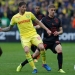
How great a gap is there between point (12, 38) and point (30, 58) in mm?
16443

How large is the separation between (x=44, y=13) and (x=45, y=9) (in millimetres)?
337

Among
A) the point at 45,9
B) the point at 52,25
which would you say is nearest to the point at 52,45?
the point at 52,25

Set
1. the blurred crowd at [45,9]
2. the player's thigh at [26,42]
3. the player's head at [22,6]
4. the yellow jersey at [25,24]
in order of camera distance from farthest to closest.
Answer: the blurred crowd at [45,9], the yellow jersey at [25,24], the player's thigh at [26,42], the player's head at [22,6]

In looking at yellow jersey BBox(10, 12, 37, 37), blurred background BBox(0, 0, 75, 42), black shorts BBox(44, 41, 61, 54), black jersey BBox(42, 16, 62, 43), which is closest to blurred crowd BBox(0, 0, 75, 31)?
blurred background BBox(0, 0, 75, 42)

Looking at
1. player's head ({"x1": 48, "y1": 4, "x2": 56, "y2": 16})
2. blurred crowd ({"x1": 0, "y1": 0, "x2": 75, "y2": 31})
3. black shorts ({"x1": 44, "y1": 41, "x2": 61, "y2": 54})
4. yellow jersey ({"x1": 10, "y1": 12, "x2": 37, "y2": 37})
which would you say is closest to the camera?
yellow jersey ({"x1": 10, "y1": 12, "x2": 37, "y2": 37})

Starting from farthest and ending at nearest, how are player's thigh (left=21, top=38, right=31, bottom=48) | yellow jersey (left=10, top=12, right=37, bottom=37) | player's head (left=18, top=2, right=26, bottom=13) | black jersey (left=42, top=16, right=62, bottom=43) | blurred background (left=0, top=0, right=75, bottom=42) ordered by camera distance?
blurred background (left=0, top=0, right=75, bottom=42) < black jersey (left=42, top=16, right=62, bottom=43) < yellow jersey (left=10, top=12, right=37, bottom=37) < player's thigh (left=21, top=38, right=31, bottom=48) < player's head (left=18, top=2, right=26, bottom=13)

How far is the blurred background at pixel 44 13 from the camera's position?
29469mm

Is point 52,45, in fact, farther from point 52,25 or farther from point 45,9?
point 45,9

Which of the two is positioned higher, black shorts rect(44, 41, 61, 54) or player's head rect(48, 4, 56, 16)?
player's head rect(48, 4, 56, 16)

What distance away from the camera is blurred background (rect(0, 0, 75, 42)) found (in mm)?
29469

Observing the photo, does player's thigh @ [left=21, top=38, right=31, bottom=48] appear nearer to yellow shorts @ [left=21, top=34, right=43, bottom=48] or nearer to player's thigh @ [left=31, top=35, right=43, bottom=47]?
yellow shorts @ [left=21, top=34, right=43, bottom=48]

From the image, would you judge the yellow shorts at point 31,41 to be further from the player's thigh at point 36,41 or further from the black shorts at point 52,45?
the black shorts at point 52,45

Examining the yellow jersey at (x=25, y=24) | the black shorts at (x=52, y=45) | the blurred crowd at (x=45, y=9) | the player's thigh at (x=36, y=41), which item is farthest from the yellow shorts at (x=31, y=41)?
the blurred crowd at (x=45, y=9)

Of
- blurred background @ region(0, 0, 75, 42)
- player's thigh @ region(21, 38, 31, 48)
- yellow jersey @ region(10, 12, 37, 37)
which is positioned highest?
yellow jersey @ region(10, 12, 37, 37)
